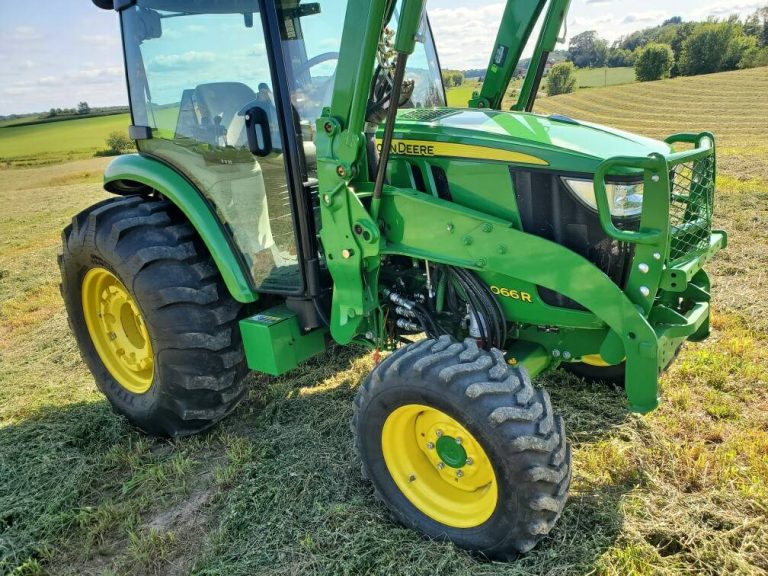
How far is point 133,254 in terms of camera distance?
3.16m

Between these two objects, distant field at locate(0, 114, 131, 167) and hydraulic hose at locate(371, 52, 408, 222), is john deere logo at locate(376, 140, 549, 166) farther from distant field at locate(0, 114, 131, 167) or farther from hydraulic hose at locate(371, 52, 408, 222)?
distant field at locate(0, 114, 131, 167)

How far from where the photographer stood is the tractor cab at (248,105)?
2822 millimetres

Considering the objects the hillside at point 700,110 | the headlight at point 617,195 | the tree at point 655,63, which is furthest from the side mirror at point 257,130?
the tree at point 655,63

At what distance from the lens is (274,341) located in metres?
3.10

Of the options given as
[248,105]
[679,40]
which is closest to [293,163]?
[248,105]

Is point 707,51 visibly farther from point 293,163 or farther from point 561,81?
point 293,163

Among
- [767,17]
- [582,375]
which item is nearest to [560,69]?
[767,17]

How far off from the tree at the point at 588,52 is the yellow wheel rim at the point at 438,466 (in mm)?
55165

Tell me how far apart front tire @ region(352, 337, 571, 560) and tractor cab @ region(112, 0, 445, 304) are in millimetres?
854

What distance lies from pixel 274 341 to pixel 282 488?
0.72 meters

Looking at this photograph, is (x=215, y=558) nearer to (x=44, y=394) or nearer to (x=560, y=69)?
(x=44, y=394)

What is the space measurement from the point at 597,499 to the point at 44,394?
12.1ft

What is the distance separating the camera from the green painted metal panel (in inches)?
122

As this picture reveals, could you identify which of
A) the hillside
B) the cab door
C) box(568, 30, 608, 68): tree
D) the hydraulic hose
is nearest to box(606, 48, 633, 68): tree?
box(568, 30, 608, 68): tree
